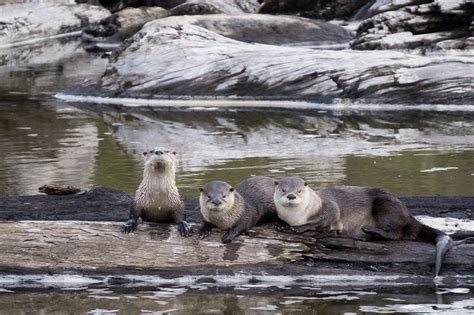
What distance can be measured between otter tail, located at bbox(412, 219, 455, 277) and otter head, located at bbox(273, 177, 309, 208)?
0.82m

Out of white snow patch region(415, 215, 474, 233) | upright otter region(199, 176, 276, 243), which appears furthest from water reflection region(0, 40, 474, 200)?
upright otter region(199, 176, 276, 243)

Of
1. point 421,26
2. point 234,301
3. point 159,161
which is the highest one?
point 421,26

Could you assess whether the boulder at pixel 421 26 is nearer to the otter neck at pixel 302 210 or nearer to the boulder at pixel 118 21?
the boulder at pixel 118 21

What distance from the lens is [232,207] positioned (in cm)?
722

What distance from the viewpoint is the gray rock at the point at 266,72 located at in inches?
680

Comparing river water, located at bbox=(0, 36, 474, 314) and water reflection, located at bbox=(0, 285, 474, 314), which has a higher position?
river water, located at bbox=(0, 36, 474, 314)

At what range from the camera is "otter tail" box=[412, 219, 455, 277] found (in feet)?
23.1

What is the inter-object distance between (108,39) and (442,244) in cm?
2853

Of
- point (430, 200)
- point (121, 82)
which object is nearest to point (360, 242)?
point (430, 200)

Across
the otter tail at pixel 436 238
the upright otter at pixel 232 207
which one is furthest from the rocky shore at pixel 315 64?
the upright otter at pixel 232 207

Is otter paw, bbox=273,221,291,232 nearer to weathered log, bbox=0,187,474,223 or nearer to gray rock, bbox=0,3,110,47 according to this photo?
weathered log, bbox=0,187,474,223

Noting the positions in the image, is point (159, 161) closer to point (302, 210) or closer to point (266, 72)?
point (302, 210)

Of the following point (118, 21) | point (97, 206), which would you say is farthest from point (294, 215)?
point (118, 21)

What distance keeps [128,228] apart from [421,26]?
15.4 m
